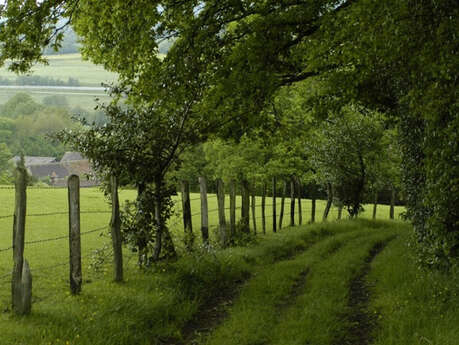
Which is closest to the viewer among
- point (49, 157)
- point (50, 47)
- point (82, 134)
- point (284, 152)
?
point (50, 47)

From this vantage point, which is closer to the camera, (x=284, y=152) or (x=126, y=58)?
(x=126, y=58)

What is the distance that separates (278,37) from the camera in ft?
40.8

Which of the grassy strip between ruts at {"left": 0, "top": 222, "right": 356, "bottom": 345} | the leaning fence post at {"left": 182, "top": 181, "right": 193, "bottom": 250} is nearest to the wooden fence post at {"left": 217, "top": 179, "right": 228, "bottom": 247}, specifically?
the leaning fence post at {"left": 182, "top": 181, "right": 193, "bottom": 250}

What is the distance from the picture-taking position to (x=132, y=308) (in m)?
8.16

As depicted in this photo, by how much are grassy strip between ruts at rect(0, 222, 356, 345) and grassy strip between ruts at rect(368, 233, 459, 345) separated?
3.38m

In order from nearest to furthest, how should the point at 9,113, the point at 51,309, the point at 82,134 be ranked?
1. the point at 51,309
2. the point at 82,134
3. the point at 9,113

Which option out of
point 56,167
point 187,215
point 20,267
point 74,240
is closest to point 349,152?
point 187,215

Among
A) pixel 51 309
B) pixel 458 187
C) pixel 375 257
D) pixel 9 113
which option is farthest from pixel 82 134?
pixel 9 113

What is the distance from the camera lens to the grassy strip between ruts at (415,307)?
6.82 meters

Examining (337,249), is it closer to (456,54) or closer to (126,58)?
(126,58)

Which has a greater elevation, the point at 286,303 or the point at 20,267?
the point at 20,267

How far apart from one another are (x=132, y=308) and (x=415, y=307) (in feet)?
16.0

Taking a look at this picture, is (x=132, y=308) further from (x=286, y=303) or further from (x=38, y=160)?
(x=38, y=160)

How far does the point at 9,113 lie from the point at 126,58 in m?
190
